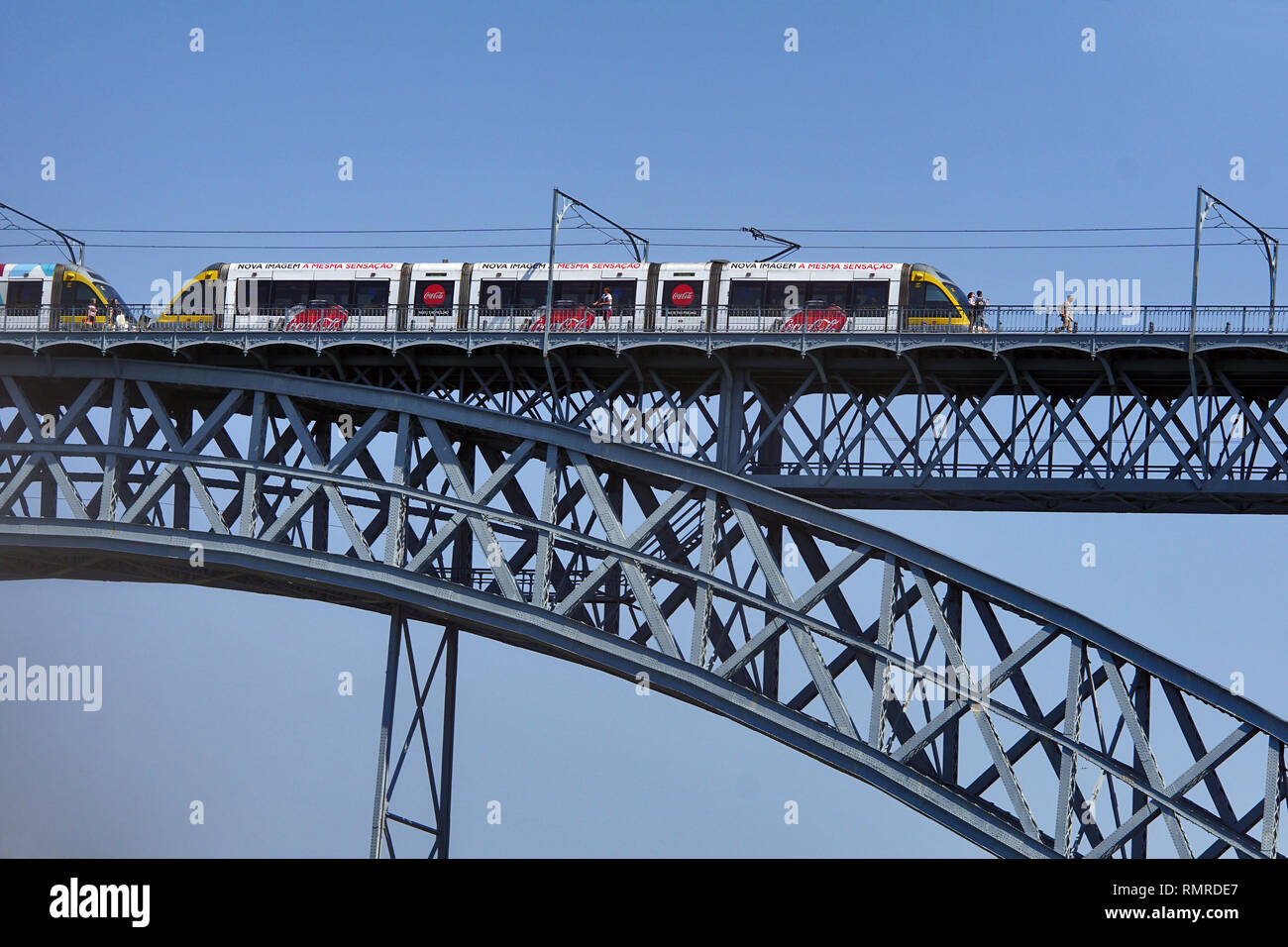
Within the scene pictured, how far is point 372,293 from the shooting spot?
51.7m

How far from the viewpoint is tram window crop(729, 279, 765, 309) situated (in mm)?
49156

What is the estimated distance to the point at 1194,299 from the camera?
4528cm

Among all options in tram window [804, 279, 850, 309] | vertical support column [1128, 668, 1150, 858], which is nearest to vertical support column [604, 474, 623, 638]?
tram window [804, 279, 850, 309]

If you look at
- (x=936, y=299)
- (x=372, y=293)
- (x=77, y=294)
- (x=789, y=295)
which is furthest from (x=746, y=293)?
(x=77, y=294)

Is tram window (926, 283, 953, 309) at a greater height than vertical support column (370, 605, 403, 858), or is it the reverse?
tram window (926, 283, 953, 309)

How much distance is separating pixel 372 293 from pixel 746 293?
9960 mm

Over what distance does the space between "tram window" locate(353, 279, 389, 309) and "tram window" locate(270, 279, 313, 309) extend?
4.72 ft

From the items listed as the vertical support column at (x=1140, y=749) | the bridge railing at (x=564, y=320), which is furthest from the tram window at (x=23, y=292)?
the vertical support column at (x=1140, y=749)

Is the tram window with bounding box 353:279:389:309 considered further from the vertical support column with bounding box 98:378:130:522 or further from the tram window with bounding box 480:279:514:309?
the vertical support column with bounding box 98:378:130:522

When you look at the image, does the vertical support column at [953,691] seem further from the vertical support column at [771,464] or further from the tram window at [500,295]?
the tram window at [500,295]

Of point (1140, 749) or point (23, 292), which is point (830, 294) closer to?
point (1140, 749)
